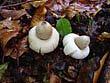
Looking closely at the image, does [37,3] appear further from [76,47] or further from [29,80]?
[29,80]

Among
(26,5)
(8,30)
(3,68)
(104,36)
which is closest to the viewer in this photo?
(3,68)

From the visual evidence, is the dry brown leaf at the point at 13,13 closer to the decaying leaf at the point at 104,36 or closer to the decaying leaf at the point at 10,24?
the decaying leaf at the point at 10,24

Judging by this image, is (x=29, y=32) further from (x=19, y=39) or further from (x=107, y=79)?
(x=107, y=79)

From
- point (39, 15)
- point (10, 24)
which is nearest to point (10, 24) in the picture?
point (10, 24)

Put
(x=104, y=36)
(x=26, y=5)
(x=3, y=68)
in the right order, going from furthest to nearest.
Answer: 1. (x=26, y=5)
2. (x=104, y=36)
3. (x=3, y=68)

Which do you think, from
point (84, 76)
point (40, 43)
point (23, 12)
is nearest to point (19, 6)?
point (23, 12)

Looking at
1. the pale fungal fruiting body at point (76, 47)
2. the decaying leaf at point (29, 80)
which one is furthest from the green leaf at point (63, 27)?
the decaying leaf at point (29, 80)
